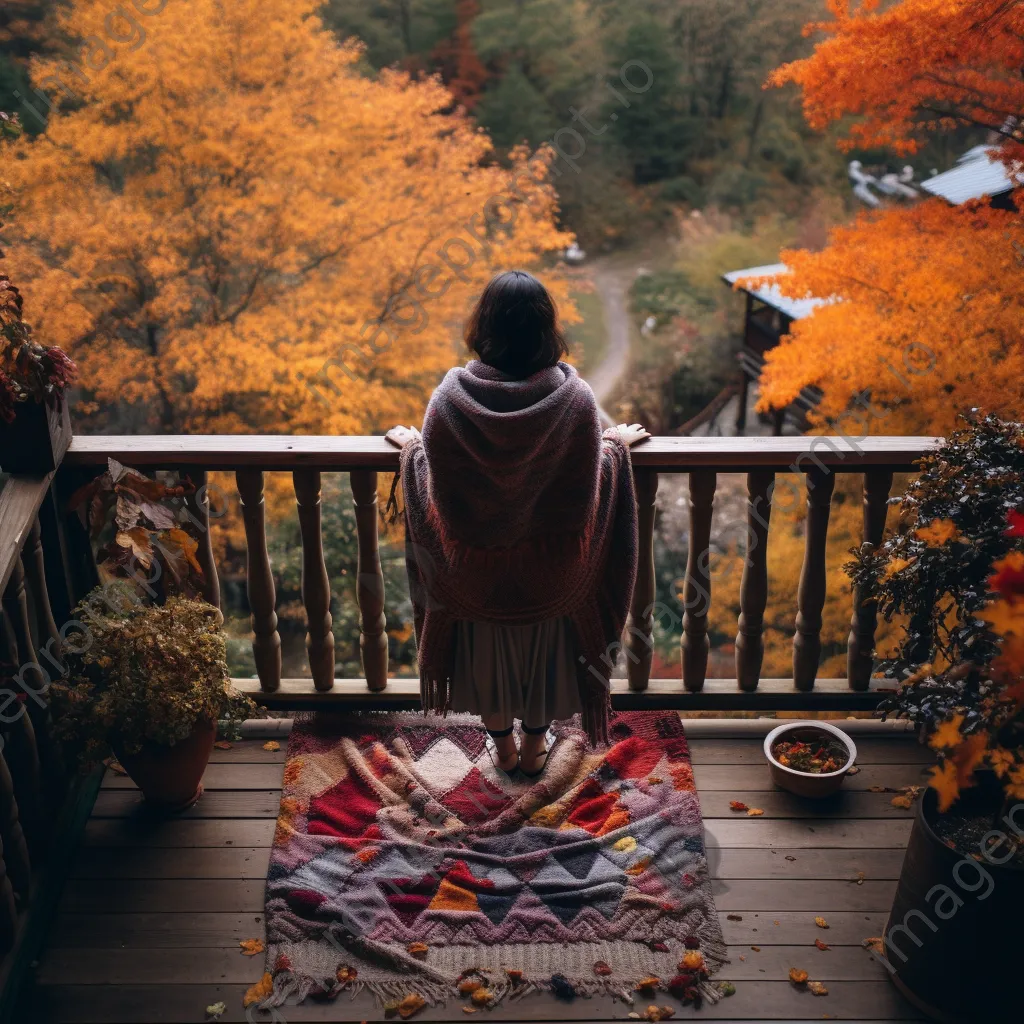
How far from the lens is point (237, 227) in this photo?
744cm

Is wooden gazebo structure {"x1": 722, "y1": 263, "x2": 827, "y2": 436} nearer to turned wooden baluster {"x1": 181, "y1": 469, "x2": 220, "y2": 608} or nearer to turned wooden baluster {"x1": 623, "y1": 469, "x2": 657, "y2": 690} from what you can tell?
turned wooden baluster {"x1": 623, "y1": 469, "x2": 657, "y2": 690}

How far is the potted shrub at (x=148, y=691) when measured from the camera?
2.18 m

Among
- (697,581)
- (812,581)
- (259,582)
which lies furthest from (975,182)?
(259,582)

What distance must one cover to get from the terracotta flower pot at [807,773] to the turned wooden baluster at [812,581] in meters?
0.14

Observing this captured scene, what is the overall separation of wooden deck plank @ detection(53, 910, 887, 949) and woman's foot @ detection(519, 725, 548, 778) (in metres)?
0.57

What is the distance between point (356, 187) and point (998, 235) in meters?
4.60

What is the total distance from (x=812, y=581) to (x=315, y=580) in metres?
1.26

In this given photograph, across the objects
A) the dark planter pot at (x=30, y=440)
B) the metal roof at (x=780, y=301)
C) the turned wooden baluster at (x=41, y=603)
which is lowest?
the metal roof at (x=780, y=301)

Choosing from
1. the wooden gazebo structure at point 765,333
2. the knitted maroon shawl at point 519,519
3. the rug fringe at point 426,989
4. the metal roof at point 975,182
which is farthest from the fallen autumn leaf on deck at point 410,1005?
the wooden gazebo structure at point 765,333

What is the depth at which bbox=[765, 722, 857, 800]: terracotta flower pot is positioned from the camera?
2.38 meters

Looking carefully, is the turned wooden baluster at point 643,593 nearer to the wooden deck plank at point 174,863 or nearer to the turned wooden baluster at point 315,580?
the turned wooden baluster at point 315,580

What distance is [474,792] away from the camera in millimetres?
2445

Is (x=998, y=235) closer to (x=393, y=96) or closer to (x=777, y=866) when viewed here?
(x=777, y=866)

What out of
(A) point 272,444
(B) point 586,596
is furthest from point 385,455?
(B) point 586,596
